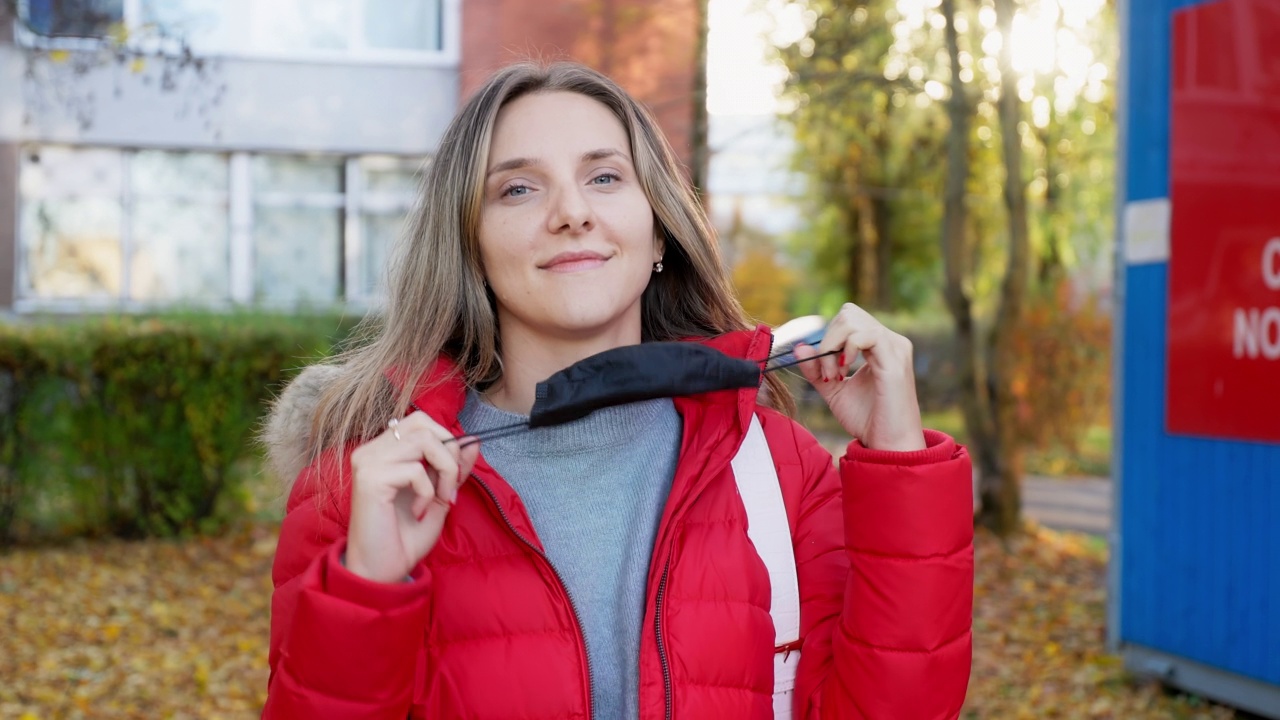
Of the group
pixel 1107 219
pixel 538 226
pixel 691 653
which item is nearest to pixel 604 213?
pixel 538 226

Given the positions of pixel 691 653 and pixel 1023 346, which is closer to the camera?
pixel 691 653

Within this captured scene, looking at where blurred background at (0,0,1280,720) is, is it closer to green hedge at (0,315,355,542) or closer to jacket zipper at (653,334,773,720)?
green hedge at (0,315,355,542)

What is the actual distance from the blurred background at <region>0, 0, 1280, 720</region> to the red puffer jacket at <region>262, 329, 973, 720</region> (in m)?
0.54

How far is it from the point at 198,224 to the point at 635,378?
50.6 ft

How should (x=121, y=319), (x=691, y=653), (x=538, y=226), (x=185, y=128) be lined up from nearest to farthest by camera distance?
(x=691, y=653) → (x=538, y=226) → (x=121, y=319) → (x=185, y=128)

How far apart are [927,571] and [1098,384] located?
539 inches

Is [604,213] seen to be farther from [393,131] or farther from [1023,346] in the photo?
[393,131]

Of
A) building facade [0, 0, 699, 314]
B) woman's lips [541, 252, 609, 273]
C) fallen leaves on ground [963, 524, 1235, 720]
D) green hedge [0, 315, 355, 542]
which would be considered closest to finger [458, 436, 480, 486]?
woman's lips [541, 252, 609, 273]

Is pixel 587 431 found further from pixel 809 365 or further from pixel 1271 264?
pixel 1271 264

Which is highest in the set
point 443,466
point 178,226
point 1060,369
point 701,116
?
point 701,116

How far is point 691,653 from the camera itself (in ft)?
6.29

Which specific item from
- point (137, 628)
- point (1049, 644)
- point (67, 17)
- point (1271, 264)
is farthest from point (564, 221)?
point (67, 17)

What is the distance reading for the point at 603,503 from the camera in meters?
2.07

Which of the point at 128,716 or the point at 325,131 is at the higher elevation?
the point at 325,131
